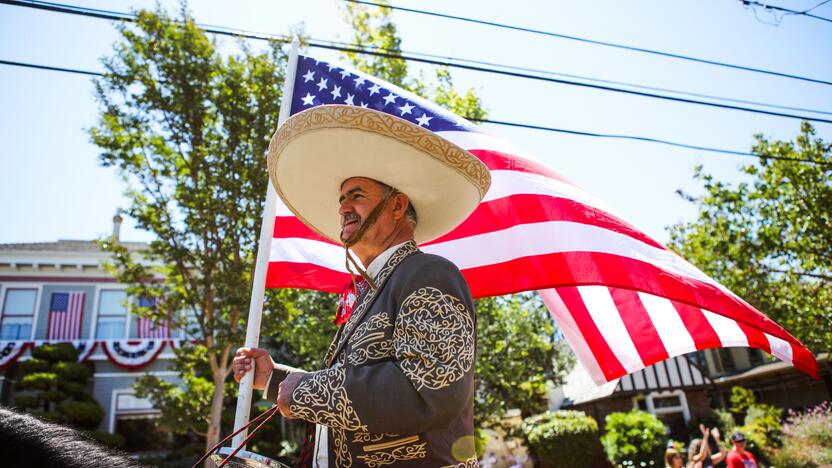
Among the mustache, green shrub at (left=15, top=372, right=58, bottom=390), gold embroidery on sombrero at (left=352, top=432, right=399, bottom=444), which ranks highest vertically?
the mustache

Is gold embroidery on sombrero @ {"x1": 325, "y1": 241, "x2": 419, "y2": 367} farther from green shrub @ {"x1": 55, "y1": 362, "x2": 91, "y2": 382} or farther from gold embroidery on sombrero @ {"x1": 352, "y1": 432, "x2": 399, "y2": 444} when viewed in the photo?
green shrub @ {"x1": 55, "y1": 362, "x2": 91, "y2": 382}

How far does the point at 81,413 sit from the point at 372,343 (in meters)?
20.5

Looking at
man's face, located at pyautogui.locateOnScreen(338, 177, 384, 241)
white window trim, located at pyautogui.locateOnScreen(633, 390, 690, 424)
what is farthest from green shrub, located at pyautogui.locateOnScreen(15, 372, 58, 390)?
white window trim, located at pyautogui.locateOnScreen(633, 390, 690, 424)

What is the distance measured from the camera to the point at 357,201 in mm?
2473

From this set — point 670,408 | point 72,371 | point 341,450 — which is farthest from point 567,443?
point 341,450

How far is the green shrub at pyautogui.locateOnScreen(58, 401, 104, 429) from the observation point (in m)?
17.8

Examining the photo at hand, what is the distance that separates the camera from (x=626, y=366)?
3.78 metres

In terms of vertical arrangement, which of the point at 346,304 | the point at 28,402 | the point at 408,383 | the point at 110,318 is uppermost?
the point at 110,318

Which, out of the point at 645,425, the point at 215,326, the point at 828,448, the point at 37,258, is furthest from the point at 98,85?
the point at 828,448

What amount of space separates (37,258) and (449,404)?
88.3ft

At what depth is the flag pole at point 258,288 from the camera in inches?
101

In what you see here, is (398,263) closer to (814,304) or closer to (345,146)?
(345,146)

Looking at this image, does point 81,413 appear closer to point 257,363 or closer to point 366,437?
point 257,363

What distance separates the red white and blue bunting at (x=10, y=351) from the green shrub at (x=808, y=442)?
1127 inches
